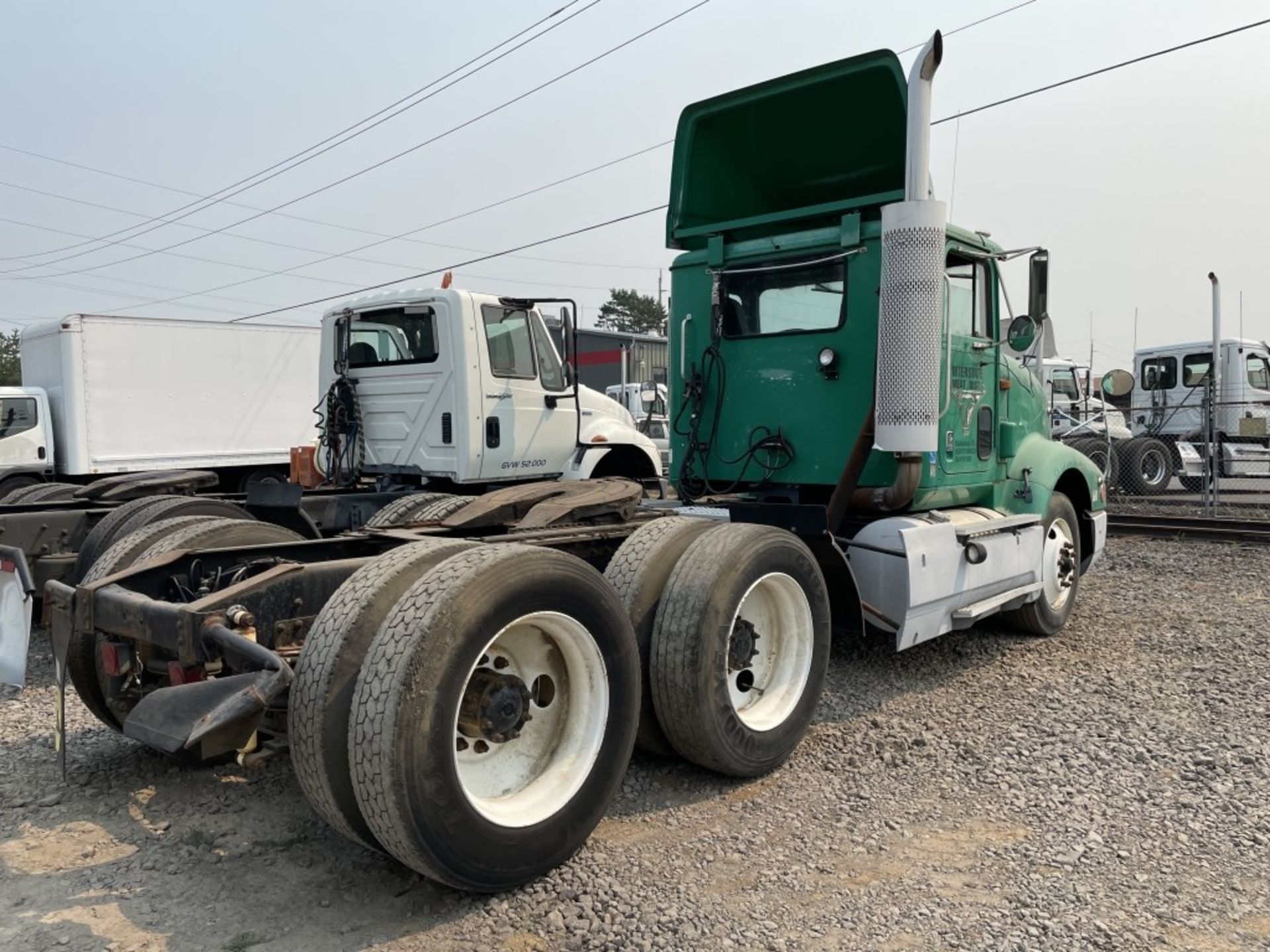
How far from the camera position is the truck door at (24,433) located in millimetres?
11508

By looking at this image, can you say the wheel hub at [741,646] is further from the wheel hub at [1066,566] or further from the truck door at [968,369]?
the wheel hub at [1066,566]

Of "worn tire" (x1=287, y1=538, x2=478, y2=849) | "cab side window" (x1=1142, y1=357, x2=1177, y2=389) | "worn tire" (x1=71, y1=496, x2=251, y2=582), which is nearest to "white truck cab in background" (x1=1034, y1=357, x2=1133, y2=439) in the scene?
"cab side window" (x1=1142, y1=357, x2=1177, y2=389)

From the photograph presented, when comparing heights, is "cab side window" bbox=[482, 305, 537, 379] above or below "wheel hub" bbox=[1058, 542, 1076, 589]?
→ above

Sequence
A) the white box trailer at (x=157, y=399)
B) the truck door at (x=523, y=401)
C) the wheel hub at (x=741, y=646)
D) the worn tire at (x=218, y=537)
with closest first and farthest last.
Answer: the worn tire at (x=218, y=537)
the wheel hub at (x=741, y=646)
the truck door at (x=523, y=401)
the white box trailer at (x=157, y=399)

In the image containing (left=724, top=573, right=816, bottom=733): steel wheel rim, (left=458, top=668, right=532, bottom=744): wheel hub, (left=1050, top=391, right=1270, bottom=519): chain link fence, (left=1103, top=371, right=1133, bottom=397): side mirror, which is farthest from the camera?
(left=1050, top=391, right=1270, bottom=519): chain link fence

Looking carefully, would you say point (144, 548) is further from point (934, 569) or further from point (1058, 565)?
point (1058, 565)

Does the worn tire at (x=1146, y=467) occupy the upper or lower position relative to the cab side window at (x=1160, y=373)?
lower

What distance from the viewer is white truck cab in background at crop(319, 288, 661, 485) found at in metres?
7.77

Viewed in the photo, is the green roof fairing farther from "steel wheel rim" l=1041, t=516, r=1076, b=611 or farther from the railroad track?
the railroad track

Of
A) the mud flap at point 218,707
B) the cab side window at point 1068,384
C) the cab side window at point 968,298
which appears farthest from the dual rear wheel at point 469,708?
the cab side window at point 1068,384

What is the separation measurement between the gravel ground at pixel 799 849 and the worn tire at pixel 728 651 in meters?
0.22

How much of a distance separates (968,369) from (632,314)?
71.4 m

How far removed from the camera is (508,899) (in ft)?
10.3

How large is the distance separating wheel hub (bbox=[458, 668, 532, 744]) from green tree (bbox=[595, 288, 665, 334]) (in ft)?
236
